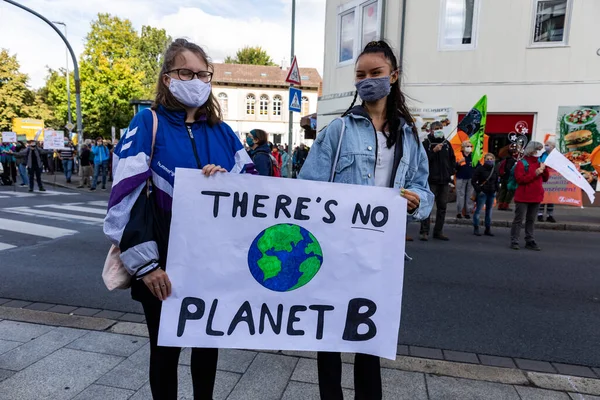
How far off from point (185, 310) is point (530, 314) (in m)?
3.83

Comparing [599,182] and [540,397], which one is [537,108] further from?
[540,397]

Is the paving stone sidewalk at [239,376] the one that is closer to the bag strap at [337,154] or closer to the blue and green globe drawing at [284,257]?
the blue and green globe drawing at [284,257]

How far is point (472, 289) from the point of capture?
498 centimetres

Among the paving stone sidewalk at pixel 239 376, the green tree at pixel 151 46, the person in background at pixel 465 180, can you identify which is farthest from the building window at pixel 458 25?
the green tree at pixel 151 46

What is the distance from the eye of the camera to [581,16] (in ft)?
40.0

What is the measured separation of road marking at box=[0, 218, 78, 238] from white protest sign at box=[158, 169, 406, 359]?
263 inches

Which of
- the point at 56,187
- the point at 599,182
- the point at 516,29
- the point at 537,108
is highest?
the point at 516,29

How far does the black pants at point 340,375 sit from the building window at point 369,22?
1413cm

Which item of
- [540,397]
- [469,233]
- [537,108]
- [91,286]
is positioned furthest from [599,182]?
[91,286]

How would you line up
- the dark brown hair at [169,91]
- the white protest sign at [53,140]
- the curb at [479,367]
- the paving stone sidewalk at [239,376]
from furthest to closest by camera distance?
the white protest sign at [53,140] < the curb at [479,367] < the paving stone sidewalk at [239,376] < the dark brown hair at [169,91]

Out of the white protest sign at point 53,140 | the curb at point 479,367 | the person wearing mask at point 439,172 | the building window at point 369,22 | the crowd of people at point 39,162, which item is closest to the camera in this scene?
the curb at point 479,367

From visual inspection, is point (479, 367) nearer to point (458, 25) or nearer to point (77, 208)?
point (77, 208)

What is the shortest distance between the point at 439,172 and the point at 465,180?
2542 millimetres

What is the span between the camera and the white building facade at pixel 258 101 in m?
46.9
